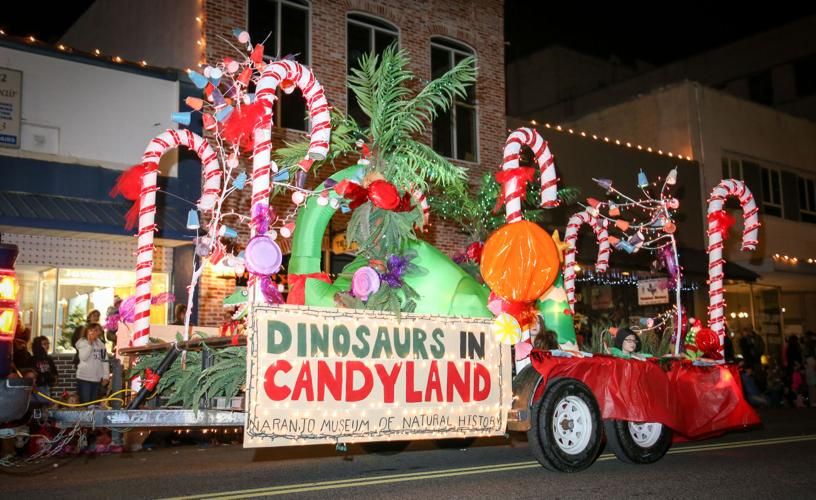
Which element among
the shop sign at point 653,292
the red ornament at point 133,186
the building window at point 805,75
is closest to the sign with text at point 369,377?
the red ornament at point 133,186

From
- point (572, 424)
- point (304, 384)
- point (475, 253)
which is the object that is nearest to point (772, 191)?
point (475, 253)

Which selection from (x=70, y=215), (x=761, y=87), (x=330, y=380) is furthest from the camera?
(x=761, y=87)

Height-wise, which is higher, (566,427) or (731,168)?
(731,168)

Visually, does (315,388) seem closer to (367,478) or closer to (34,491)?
(367,478)

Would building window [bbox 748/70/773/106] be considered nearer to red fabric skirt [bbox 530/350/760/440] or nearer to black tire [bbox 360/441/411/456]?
red fabric skirt [bbox 530/350/760/440]

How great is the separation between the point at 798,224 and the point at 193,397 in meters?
23.9

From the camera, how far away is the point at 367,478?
712cm

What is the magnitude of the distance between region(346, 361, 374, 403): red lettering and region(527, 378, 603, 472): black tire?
176 cm

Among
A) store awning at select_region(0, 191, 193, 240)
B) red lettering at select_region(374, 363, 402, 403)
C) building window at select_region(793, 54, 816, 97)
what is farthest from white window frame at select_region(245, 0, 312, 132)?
building window at select_region(793, 54, 816, 97)

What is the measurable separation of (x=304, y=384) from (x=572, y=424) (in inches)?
115

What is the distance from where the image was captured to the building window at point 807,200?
1021 inches

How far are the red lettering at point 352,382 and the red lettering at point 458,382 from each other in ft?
2.51

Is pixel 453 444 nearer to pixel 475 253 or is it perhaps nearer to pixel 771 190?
pixel 475 253

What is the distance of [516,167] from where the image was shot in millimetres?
8562
